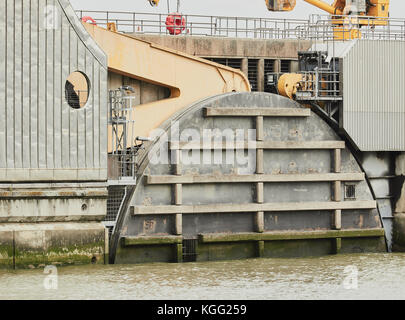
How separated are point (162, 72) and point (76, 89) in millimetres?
2758

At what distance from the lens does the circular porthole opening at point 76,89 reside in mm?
29141

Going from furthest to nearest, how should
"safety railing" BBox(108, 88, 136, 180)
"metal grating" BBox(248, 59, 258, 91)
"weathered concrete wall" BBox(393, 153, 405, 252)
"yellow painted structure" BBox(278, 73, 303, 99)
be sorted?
"metal grating" BBox(248, 59, 258, 91) → "weathered concrete wall" BBox(393, 153, 405, 252) → "yellow painted structure" BBox(278, 73, 303, 99) → "safety railing" BBox(108, 88, 136, 180)

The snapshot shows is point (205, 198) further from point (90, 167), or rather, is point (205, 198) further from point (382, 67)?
point (382, 67)

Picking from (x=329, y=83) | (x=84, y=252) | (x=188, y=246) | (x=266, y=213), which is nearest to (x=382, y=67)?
(x=329, y=83)

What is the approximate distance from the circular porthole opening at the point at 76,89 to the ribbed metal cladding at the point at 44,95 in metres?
1.24

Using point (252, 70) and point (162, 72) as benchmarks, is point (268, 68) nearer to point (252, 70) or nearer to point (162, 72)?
point (252, 70)

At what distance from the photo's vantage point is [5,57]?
89.2 ft

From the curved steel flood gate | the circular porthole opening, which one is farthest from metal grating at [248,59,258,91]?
the circular porthole opening

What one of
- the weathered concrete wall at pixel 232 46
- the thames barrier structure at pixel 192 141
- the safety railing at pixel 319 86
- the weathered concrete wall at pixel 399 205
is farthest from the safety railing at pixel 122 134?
the weathered concrete wall at pixel 399 205

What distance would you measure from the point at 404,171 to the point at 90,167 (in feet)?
32.2

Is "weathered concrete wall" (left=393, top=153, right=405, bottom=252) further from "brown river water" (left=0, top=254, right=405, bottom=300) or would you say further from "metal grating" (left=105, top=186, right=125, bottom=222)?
"metal grating" (left=105, top=186, right=125, bottom=222)

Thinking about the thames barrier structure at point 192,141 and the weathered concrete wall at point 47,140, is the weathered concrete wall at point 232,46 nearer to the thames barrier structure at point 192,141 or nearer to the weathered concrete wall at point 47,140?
the thames barrier structure at point 192,141

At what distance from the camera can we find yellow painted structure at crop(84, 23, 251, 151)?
29859 millimetres

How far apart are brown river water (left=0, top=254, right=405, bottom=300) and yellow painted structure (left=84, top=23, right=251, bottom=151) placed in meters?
4.35
